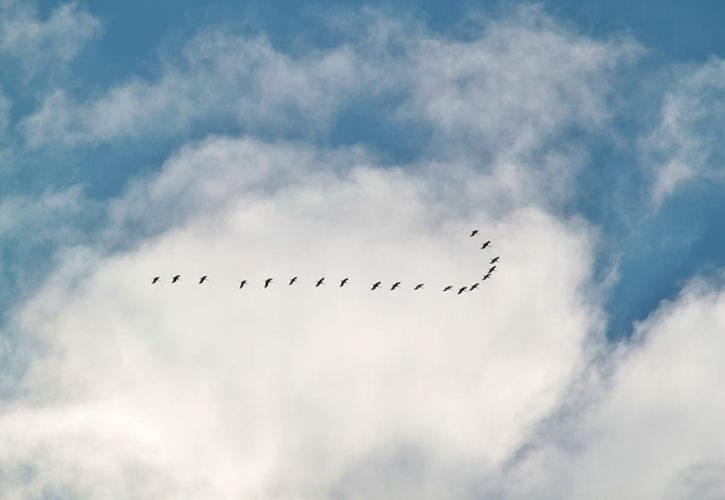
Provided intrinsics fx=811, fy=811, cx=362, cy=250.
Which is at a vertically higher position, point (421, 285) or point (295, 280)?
point (295, 280)

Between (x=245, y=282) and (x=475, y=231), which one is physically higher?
(x=245, y=282)

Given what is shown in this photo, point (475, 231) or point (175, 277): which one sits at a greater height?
point (175, 277)

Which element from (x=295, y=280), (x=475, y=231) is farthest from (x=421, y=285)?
(x=295, y=280)

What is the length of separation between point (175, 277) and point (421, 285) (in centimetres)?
4835

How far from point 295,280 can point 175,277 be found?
2336 centimetres

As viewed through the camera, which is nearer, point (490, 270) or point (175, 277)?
point (175, 277)

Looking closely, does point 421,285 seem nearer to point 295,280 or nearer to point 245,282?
point 295,280

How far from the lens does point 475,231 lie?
6378 inches

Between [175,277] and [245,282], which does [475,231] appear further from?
[175,277]

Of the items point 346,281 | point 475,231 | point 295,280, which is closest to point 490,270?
point 475,231

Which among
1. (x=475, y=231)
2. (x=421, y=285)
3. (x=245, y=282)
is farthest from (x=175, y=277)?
(x=475, y=231)

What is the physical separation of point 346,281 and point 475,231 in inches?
1109

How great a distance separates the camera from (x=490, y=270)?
17162cm

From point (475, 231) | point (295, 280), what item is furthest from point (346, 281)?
point (475, 231)
